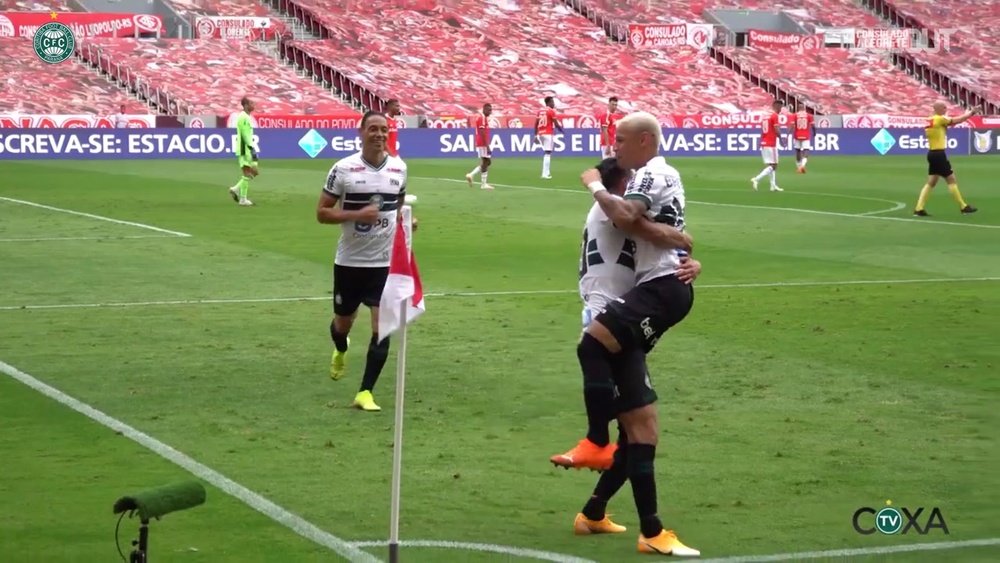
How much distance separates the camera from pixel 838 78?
72.2 m

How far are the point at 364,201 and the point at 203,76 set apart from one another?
4925 cm

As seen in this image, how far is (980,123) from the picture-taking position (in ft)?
207

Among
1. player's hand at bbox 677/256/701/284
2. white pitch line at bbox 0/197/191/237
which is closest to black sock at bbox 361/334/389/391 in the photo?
player's hand at bbox 677/256/701/284

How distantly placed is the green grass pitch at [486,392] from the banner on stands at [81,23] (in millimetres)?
35676

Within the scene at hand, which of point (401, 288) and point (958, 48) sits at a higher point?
point (401, 288)

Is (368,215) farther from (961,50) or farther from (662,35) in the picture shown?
(961,50)

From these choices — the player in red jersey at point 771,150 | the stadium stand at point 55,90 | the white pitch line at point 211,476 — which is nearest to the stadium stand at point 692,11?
the stadium stand at point 55,90

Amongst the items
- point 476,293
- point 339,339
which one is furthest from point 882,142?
point 339,339

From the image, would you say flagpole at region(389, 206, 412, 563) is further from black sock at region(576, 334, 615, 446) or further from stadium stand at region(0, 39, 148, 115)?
stadium stand at region(0, 39, 148, 115)

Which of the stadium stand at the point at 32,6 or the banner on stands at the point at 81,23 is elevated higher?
the stadium stand at the point at 32,6

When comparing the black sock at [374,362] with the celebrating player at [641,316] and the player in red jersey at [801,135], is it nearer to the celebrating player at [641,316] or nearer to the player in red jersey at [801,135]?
the celebrating player at [641,316]

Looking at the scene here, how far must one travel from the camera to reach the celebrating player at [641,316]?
798 centimetres

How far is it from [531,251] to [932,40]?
57.8 meters

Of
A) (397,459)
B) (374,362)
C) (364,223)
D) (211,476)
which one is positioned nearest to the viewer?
(397,459)
